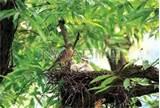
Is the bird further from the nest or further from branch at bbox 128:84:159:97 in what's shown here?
branch at bbox 128:84:159:97

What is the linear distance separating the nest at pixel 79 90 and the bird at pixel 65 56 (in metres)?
0.08

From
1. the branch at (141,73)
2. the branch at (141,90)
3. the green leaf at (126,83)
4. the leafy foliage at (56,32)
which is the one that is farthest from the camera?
the leafy foliage at (56,32)

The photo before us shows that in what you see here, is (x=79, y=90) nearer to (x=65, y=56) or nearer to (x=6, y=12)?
(x=65, y=56)

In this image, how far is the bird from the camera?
289 centimetres

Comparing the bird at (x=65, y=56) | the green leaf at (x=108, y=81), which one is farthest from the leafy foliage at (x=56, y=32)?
the bird at (x=65, y=56)

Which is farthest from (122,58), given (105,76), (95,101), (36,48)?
(105,76)

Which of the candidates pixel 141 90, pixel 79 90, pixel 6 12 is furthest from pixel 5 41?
pixel 141 90

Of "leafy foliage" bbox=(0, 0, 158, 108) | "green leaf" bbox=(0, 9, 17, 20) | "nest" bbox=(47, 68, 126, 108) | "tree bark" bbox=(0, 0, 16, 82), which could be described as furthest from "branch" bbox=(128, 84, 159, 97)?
"tree bark" bbox=(0, 0, 16, 82)

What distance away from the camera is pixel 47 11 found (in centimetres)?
306

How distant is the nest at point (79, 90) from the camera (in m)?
2.75

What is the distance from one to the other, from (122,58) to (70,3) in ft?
2.89

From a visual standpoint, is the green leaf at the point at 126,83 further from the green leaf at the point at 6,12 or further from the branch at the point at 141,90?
the green leaf at the point at 6,12

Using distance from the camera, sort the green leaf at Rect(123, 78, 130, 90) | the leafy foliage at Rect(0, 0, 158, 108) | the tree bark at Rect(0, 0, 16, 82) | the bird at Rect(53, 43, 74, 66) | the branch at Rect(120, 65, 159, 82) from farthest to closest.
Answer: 1. the tree bark at Rect(0, 0, 16, 82)
2. the bird at Rect(53, 43, 74, 66)
3. the leafy foliage at Rect(0, 0, 158, 108)
4. the branch at Rect(120, 65, 159, 82)
5. the green leaf at Rect(123, 78, 130, 90)

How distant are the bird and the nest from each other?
8 centimetres
